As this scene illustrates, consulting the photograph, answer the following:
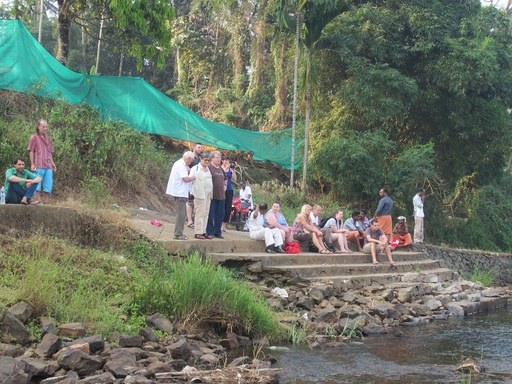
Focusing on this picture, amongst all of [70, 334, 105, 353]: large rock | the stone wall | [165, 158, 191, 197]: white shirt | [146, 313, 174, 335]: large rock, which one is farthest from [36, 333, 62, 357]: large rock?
the stone wall

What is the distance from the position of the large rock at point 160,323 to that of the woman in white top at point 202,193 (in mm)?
3519

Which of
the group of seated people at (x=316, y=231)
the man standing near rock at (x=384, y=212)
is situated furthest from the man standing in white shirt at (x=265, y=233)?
the man standing near rock at (x=384, y=212)

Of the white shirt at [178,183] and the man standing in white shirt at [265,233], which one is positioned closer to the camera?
the white shirt at [178,183]

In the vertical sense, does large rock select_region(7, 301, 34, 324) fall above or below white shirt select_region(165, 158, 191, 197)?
below

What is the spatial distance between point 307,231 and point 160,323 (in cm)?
651

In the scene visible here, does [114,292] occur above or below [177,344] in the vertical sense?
above

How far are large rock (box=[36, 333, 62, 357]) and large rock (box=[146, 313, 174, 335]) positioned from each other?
4.30 ft

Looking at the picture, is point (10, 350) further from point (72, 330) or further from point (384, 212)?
point (384, 212)

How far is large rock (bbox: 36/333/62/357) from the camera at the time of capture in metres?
6.51

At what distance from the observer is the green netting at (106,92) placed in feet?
45.9

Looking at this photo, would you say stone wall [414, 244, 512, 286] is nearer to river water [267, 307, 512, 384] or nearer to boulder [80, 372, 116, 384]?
river water [267, 307, 512, 384]

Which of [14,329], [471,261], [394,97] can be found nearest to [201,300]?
[14,329]

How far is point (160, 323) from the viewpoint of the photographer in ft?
25.5

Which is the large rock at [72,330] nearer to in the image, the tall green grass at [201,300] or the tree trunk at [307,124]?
the tall green grass at [201,300]
